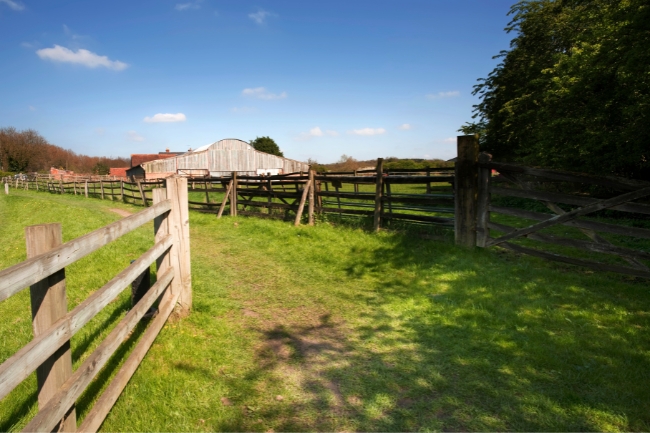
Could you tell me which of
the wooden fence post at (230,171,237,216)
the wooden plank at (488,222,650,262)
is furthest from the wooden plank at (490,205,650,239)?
the wooden fence post at (230,171,237,216)

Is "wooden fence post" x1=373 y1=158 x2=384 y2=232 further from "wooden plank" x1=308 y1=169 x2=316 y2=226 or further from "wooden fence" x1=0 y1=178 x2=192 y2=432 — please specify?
"wooden fence" x1=0 y1=178 x2=192 y2=432

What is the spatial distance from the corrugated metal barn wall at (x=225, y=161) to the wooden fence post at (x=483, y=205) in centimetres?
3549

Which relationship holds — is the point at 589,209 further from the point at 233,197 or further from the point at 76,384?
the point at 233,197

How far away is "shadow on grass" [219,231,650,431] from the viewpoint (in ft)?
9.00

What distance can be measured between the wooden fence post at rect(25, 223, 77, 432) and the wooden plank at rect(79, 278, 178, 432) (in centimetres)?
22

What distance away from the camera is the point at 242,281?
6074mm

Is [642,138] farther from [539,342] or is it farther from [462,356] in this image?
[462,356]

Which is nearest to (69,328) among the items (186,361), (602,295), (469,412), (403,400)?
(186,361)

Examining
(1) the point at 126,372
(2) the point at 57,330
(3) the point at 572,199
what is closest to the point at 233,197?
(3) the point at 572,199

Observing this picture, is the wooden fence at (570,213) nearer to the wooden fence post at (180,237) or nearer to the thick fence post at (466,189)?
the thick fence post at (466,189)

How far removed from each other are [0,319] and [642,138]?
45.5ft

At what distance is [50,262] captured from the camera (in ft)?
6.43

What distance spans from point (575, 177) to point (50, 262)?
6.19 metres

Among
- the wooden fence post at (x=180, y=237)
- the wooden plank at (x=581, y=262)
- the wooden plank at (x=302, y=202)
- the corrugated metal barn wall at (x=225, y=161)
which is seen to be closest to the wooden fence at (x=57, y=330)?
the wooden fence post at (x=180, y=237)
